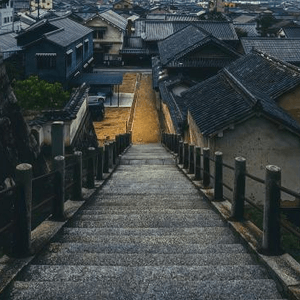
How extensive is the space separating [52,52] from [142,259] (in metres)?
37.3

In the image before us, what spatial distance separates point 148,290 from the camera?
4934mm

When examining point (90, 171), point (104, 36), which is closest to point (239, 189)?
point (90, 171)

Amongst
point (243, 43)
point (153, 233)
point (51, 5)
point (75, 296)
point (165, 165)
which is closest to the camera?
point (75, 296)

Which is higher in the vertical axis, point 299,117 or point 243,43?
point 243,43

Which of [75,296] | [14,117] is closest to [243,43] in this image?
[14,117]

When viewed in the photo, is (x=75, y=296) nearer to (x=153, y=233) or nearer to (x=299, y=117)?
(x=153, y=233)

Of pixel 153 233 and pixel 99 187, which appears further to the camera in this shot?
pixel 99 187

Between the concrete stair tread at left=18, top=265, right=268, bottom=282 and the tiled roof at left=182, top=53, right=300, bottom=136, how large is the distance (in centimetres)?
1096

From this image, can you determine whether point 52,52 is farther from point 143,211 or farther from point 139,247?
point 139,247

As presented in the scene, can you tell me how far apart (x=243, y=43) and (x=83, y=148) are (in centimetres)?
2441

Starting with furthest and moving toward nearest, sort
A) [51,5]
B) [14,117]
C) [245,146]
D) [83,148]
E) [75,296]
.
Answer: [51,5] → [83,148] → [245,146] → [14,117] → [75,296]

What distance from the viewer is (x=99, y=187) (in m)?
12.0

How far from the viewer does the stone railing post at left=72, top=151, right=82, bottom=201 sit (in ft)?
30.8

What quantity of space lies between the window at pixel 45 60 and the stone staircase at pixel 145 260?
3343 cm
